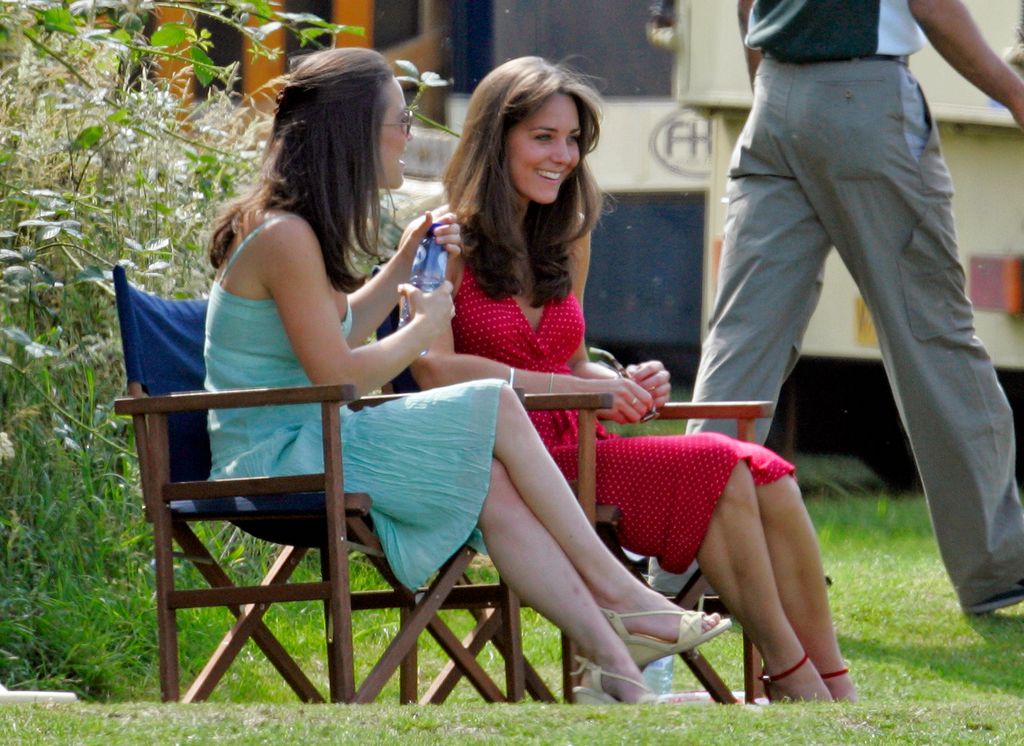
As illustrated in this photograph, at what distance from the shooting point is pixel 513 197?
4.08 metres

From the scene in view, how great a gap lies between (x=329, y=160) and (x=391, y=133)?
144mm

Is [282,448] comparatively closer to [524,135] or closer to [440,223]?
[440,223]

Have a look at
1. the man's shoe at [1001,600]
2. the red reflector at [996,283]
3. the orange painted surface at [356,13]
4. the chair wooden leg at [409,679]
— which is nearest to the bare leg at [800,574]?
the chair wooden leg at [409,679]

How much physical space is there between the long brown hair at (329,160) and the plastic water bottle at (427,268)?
0.10 metres

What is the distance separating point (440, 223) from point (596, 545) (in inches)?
29.8

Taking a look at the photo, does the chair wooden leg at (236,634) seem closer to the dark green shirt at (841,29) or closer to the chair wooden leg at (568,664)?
the chair wooden leg at (568,664)

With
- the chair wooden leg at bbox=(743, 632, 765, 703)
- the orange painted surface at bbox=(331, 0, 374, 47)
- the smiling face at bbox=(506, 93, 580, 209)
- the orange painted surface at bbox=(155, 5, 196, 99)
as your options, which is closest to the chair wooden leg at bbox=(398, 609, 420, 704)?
the chair wooden leg at bbox=(743, 632, 765, 703)

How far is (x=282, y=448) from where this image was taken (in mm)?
3596

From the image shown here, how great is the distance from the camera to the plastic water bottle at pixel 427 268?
3.67m

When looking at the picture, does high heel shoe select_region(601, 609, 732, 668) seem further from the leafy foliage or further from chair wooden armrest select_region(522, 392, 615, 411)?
the leafy foliage

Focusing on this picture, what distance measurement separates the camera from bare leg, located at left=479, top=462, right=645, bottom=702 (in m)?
3.33

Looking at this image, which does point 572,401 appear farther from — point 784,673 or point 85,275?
point 85,275

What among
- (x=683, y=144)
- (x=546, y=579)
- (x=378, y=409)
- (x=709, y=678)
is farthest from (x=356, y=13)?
(x=546, y=579)

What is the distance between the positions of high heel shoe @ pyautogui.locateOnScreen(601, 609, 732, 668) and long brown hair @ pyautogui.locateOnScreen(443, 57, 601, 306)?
0.89 m
